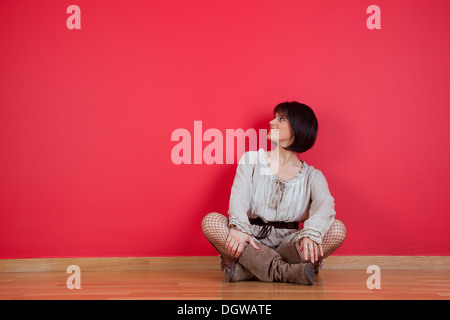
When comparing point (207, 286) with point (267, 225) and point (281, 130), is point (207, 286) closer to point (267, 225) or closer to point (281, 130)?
point (267, 225)

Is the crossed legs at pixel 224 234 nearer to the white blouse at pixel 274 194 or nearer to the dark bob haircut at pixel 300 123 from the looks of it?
the white blouse at pixel 274 194

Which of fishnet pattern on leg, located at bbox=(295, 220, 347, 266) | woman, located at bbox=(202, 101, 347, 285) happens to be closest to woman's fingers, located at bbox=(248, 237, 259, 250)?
woman, located at bbox=(202, 101, 347, 285)

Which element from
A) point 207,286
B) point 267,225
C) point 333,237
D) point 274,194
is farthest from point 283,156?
point 207,286

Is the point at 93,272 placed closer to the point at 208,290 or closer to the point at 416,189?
the point at 208,290

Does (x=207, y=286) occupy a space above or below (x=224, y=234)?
below

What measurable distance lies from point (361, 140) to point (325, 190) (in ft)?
1.52

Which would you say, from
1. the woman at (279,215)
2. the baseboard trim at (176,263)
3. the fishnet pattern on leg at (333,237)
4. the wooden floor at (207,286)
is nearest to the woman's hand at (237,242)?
the woman at (279,215)

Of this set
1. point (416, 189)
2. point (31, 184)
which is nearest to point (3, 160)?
point (31, 184)

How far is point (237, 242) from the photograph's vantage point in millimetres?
1750

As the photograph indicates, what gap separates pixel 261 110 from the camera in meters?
2.24

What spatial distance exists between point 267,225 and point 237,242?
26cm

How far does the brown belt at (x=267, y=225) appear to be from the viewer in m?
1.94

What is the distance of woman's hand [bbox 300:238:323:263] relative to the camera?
1713mm

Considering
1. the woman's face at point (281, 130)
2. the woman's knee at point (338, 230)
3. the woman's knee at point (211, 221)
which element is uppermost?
the woman's face at point (281, 130)
